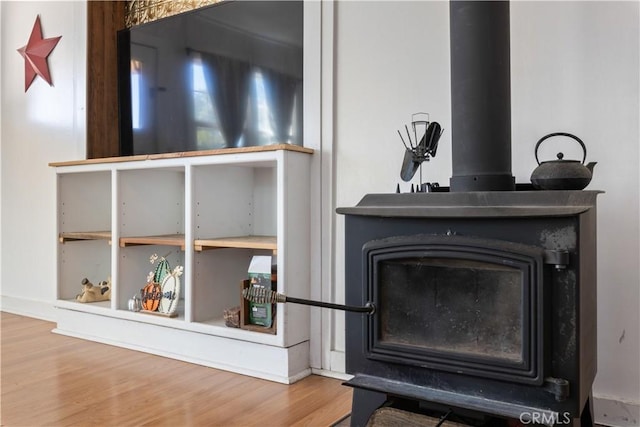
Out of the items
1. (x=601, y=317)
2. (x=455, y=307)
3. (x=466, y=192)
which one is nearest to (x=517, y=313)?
(x=455, y=307)

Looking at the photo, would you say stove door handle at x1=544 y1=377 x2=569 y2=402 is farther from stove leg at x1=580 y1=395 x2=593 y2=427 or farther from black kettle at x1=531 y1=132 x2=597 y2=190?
black kettle at x1=531 y1=132 x2=597 y2=190

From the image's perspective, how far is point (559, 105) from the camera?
174cm

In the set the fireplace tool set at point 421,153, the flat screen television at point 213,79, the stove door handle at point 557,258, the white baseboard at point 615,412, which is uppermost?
Result: the flat screen television at point 213,79

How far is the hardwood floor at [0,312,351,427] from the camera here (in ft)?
5.64

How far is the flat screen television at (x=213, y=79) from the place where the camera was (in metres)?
2.39

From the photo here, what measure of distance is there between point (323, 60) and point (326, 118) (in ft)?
0.80

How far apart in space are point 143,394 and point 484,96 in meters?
1.55

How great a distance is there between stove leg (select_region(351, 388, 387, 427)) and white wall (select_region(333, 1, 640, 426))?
719 millimetres

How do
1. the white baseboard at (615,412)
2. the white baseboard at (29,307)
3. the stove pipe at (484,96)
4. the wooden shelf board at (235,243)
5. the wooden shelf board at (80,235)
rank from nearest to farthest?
the stove pipe at (484,96) < the white baseboard at (615,412) < the wooden shelf board at (235,243) < the wooden shelf board at (80,235) < the white baseboard at (29,307)

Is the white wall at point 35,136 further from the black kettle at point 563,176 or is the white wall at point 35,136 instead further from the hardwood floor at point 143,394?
the black kettle at point 563,176

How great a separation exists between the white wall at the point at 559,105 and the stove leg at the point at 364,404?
0.72 metres

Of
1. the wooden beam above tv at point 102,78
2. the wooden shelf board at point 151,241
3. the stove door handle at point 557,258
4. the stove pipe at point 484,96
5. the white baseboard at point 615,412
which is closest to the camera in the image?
the stove door handle at point 557,258

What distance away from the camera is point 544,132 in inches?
69.6

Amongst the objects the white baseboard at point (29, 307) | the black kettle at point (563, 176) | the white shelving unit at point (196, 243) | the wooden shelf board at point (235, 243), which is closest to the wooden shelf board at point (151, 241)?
the white shelving unit at point (196, 243)
